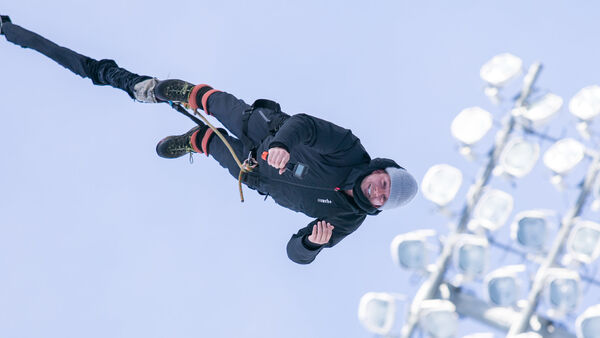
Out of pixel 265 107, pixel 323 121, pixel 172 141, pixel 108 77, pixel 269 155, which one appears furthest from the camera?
pixel 172 141

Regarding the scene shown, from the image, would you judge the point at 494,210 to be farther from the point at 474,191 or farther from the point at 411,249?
the point at 411,249

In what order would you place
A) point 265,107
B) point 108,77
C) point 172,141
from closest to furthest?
point 265,107, point 108,77, point 172,141

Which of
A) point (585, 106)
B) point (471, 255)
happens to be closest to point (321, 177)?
point (471, 255)

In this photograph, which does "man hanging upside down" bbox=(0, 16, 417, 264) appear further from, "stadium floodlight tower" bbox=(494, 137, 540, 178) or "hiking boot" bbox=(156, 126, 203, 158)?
"stadium floodlight tower" bbox=(494, 137, 540, 178)

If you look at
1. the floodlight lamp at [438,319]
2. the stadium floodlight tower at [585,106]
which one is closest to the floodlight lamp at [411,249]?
the floodlight lamp at [438,319]

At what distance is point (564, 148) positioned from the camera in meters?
5.80

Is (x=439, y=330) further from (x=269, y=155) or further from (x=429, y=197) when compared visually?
(x=269, y=155)

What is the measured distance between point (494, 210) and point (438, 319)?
102 centimetres

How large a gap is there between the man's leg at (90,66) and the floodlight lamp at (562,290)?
3.26 meters

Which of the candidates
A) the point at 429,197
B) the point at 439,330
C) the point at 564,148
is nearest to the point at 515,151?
the point at 564,148

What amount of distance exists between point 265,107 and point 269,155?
2.86 feet

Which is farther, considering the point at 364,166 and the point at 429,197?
the point at 429,197

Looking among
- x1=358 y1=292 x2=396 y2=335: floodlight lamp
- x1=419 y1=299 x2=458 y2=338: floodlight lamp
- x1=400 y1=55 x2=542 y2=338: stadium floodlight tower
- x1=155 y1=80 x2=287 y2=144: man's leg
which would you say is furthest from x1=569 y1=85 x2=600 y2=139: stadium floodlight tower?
x1=155 y1=80 x2=287 y2=144: man's leg

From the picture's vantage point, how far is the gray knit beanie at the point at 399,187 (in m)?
4.17
